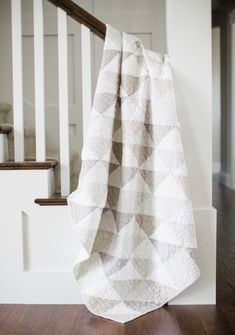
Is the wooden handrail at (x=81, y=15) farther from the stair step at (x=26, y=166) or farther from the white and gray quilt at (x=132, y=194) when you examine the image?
the stair step at (x=26, y=166)

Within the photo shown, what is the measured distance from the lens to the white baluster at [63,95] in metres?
1.54

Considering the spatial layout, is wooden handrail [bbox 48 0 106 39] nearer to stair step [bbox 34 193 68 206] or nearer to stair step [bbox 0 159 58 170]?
stair step [bbox 0 159 58 170]

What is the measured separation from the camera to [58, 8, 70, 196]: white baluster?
1.54 metres

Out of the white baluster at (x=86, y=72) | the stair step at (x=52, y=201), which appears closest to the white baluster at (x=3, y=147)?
the stair step at (x=52, y=201)

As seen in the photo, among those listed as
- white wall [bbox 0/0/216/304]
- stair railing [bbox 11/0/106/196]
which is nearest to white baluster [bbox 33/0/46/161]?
stair railing [bbox 11/0/106/196]

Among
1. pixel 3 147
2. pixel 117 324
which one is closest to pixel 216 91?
pixel 3 147

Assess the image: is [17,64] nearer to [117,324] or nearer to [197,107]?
[197,107]

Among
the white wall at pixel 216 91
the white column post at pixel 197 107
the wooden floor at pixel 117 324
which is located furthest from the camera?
the white wall at pixel 216 91

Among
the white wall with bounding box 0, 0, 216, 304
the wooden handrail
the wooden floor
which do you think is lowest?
the wooden floor

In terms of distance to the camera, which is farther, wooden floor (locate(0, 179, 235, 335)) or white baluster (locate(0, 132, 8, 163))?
white baluster (locate(0, 132, 8, 163))

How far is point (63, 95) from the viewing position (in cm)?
155

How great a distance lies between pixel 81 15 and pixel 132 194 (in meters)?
0.77

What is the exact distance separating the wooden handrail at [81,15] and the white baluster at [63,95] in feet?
0.10

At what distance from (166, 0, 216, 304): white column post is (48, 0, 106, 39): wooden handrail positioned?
296 mm
